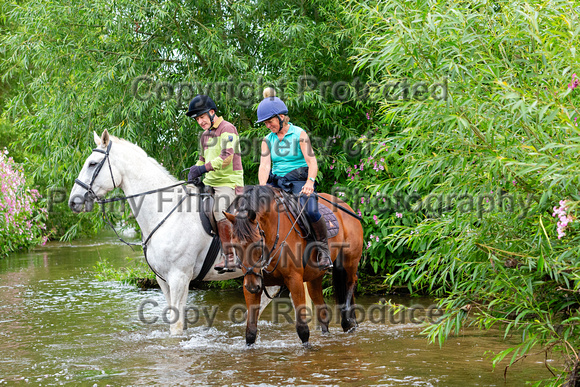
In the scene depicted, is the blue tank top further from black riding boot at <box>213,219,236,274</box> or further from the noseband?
the noseband

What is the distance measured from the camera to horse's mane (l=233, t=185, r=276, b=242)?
538cm

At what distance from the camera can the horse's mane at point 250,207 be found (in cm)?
538

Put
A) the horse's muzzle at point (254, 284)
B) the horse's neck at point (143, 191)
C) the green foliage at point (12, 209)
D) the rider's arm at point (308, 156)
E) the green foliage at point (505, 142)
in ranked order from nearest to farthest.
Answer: the green foliage at point (505, 142) < the horse's muzzle at point (254, 284) < the rider's arm at point (308, 156) < the horse's neck at point (143, 191) < the green foliage at point (12, 209)

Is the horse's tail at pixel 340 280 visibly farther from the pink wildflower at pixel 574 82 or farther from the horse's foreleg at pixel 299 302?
the pink wildflower at pixel 574 82

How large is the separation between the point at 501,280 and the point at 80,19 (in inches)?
337

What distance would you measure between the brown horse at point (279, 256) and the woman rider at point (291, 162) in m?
0.20

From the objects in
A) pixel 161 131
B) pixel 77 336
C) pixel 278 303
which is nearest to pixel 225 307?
pixel 278 303

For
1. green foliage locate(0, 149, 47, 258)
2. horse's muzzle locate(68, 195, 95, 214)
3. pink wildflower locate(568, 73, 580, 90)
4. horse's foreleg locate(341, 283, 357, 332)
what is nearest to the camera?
pink wildflower locate(568, 73, 580, 90)

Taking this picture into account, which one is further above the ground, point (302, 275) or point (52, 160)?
point (52, 160)

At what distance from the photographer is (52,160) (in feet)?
33.0

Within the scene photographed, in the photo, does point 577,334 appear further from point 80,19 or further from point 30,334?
point 80,19

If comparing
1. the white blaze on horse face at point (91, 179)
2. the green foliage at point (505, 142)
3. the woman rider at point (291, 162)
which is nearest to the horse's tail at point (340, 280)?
the woman rider at point (291, 162)

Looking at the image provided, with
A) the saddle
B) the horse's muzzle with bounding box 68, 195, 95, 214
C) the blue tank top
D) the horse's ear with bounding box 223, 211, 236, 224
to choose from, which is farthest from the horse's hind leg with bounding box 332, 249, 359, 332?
the horse's muzzle with bounding box 68, 195, 95, 214

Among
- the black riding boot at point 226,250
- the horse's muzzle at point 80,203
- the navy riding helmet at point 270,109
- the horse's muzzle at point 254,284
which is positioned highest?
the navy riding helmet at point 270,109
